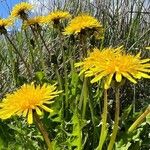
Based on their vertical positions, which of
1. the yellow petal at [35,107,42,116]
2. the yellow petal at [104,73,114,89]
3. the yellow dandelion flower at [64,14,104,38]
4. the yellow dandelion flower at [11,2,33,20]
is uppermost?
the yellow petal at [104,73,114,89]

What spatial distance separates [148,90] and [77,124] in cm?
97

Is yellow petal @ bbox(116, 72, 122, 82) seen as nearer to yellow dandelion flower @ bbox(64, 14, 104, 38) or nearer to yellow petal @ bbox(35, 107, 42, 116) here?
yellow petal @ bbox(35, 107, 42, 116)

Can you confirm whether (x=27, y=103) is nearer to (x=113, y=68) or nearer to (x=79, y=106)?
(x=113, y=68)

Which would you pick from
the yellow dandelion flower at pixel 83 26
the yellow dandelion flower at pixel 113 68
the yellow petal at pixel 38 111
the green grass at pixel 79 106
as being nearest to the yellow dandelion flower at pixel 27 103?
the yellow petal at pixel 38 111

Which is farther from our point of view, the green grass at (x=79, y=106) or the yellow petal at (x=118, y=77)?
the green grass at (x=79, y=106)

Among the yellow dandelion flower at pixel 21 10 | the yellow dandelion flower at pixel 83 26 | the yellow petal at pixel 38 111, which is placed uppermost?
the yellow petal at pixel 38 111

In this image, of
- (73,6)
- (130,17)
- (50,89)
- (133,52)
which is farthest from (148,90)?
(73,6)

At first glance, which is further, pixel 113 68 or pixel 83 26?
pixel 83 26

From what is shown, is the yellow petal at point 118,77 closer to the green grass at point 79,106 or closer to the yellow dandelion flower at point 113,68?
the yellow dandelion flower at point 113,68

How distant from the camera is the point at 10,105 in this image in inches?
57.4

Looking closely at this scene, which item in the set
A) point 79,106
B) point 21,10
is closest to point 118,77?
point 79,106

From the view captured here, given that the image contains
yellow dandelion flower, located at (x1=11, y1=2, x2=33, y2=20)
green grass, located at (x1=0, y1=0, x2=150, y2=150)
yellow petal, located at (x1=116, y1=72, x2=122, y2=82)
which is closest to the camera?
yellow petal, located at (x1=116, y1=72, x2=122, y2=82)

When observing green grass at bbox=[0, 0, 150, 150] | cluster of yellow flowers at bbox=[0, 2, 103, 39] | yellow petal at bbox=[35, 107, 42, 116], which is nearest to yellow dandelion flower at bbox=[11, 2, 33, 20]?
cluster of yellow flowers at bbox=[0, 2, 103, 39]

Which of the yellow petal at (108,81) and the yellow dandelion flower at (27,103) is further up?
the yellow petal at (108,81)
